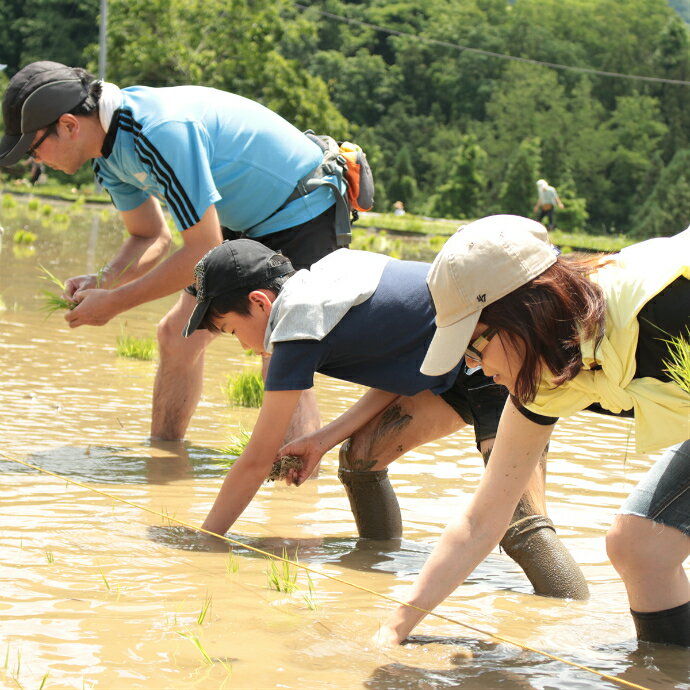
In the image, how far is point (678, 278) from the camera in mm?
2430

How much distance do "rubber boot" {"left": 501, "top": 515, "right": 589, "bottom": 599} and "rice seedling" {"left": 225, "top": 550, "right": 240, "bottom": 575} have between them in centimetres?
76

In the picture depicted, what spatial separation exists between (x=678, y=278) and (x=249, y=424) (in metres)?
3.20

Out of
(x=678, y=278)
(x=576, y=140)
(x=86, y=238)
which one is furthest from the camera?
(x=576, y=140)

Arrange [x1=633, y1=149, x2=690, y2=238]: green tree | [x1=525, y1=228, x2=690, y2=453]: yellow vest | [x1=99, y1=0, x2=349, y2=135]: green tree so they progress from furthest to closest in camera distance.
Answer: [x1=633, y1=149, x2=690, y2=238]: green tree < [x1=99, y1=0, x2=349, y2=135]: green tree < [x1=525, y1=228, x2=690, y2=453]: yellow vest

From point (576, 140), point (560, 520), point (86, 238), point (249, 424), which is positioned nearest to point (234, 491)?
point (560, 520)

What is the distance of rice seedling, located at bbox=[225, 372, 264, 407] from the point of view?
224 inches

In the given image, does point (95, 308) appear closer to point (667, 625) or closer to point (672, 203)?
point (667, 625)

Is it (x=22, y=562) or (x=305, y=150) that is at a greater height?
(x=305, y=150)

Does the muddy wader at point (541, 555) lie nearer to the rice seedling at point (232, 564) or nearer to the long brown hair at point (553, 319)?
the rice seedling at point (232, 564)

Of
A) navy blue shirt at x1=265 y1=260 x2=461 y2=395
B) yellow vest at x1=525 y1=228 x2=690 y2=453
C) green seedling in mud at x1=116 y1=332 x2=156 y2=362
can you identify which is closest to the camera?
yellow vest at x1=525 y1=228 x2=690 y2=453

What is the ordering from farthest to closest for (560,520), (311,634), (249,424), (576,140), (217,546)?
(576,140), (249,424), (560,520), (217,546), (311,634)

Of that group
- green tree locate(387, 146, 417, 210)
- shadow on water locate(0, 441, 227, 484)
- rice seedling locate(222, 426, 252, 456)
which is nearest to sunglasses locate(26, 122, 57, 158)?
shadow on water locate(0, 441, 227, 484)

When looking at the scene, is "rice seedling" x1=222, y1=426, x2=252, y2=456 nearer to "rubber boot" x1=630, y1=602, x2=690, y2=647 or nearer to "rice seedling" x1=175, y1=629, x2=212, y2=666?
"rice seedling" x1=175, y1=629, x2=212, y2=666

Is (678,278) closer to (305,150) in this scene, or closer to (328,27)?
(305,150)
